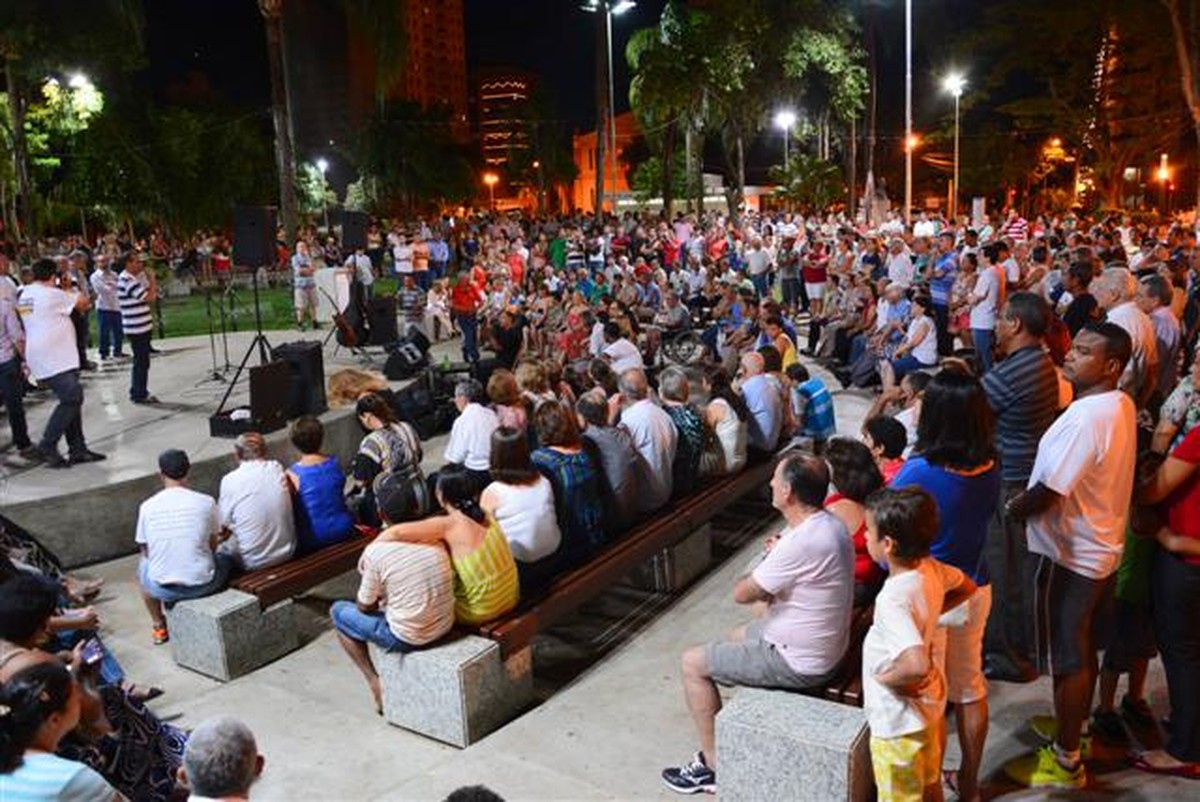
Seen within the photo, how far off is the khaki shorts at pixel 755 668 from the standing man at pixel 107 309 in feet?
35.2

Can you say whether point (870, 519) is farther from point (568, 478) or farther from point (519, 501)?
point (568, 478)

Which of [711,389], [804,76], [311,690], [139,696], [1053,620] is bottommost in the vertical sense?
[311,690]

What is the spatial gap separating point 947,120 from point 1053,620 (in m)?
42.8

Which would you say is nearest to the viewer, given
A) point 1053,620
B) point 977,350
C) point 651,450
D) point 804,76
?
point 1053,620

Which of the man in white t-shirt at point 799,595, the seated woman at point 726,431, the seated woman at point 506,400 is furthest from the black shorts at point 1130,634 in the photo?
the seated woman at point 506,400

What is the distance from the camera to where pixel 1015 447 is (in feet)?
15.5

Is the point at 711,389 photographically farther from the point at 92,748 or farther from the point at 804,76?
the point at 804,76

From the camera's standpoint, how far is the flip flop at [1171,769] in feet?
12.6

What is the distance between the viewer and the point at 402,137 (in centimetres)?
5003

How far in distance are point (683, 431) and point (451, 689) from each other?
2.70 metres

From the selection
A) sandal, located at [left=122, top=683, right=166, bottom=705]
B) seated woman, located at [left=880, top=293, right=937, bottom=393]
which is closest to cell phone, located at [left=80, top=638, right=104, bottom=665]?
sandal, located at [left=122, top=683, right=166, bottom=705]

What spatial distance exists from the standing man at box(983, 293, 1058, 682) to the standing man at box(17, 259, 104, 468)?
23.2ft

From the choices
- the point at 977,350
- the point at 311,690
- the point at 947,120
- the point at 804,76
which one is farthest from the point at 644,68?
the point at 311,690

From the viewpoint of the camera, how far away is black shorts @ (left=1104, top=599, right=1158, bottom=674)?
4.09 metres
